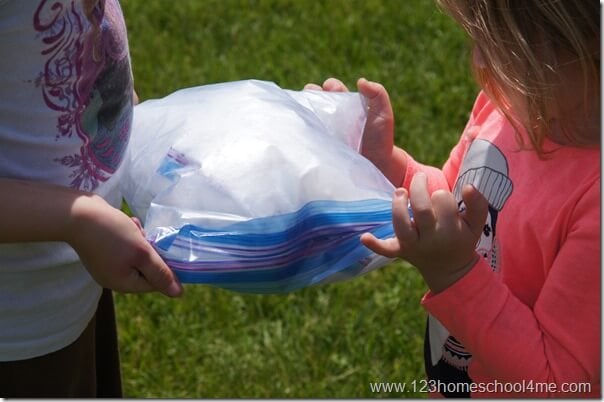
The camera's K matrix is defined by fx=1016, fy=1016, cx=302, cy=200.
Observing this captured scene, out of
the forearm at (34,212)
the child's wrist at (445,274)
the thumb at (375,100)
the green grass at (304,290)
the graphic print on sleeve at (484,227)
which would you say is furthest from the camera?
the green grass at (304,290)

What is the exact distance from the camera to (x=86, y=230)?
148 centimetres

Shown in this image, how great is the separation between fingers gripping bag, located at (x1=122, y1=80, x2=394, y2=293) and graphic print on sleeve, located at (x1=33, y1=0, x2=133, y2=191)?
0.08 metres

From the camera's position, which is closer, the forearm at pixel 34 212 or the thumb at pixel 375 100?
the forearm at pixel 34 212

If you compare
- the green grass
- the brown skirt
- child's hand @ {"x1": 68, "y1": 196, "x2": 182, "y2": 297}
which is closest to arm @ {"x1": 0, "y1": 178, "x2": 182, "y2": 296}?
child's hand @ {"x1": 68, "y1": 196, "x2": 182, "y2": 297}

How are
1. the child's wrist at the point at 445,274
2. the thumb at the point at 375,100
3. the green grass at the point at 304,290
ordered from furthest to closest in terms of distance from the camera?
1. the green grass at the point at 304,290
2. the thumb at the point at 375,100
3. the child's wrist at the point at 445,274

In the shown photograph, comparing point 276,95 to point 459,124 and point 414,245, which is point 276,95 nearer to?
point 414,245

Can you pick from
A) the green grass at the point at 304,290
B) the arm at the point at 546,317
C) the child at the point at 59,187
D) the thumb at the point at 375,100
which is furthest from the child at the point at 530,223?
the green grass at the point at 304,290

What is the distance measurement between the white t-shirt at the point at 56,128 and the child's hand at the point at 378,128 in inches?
18.2

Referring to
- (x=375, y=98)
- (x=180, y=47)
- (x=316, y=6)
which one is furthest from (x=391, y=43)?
(x=375, y=98)

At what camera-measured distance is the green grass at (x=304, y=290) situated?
2695 millimetres

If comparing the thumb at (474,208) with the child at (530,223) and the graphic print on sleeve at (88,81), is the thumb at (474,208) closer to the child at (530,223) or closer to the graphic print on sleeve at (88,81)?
the child at (530,223)

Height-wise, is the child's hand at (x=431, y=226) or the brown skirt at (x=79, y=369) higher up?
the child's hand at (x=431, y=226)

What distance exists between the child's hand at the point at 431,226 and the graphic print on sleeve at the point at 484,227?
196 mm

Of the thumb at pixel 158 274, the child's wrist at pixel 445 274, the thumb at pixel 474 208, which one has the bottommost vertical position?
the thumb at pixel 158 274
